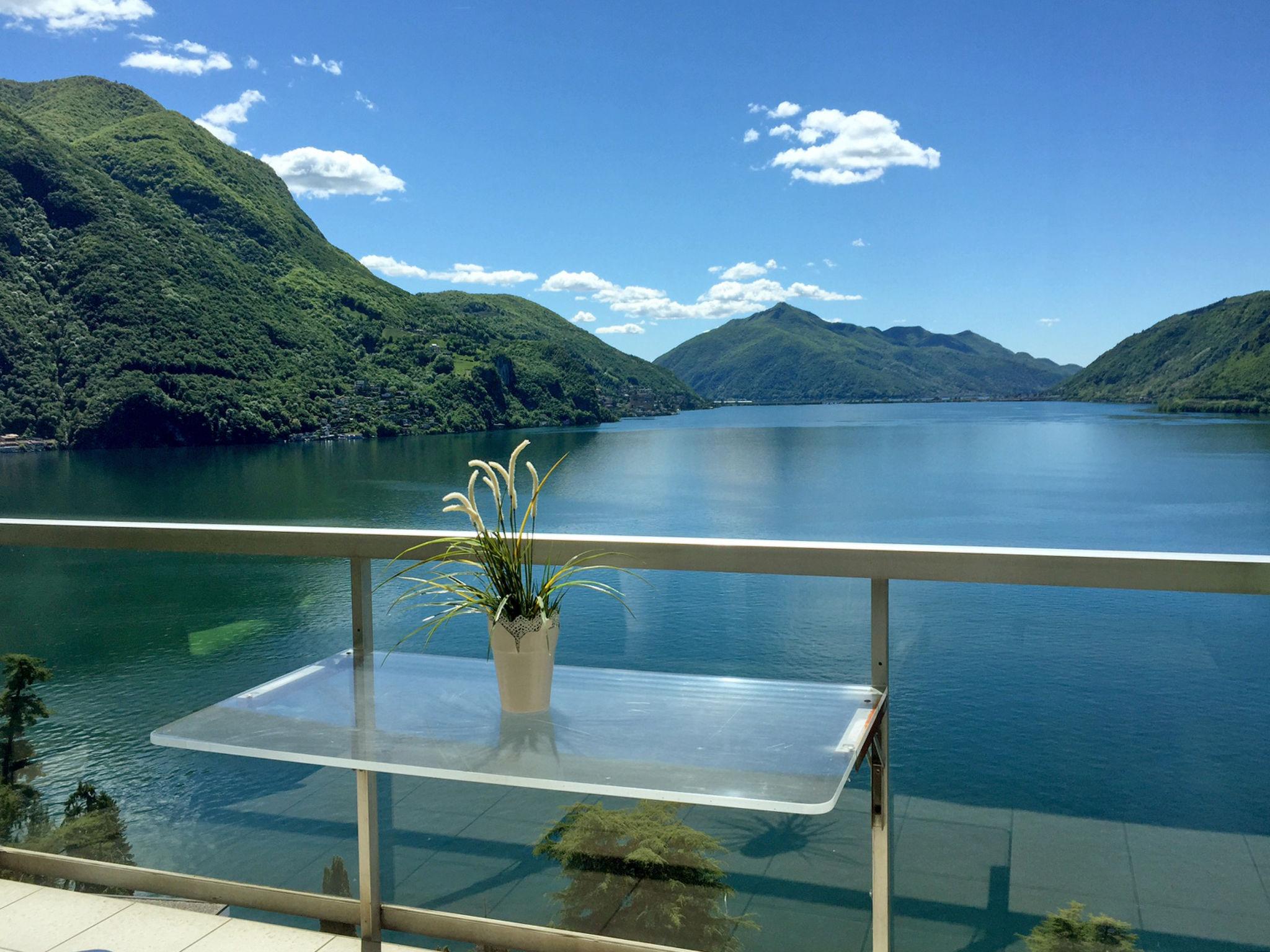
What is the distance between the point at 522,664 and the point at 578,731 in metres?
0.17

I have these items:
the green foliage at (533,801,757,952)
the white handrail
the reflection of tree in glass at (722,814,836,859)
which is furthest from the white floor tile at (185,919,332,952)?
the reflection of tree in glass at (722,814,836,859)

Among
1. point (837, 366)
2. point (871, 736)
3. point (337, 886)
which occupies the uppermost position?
point (837, 366)

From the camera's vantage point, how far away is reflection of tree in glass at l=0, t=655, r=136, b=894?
2189 mm

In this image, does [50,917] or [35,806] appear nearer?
[50,917]

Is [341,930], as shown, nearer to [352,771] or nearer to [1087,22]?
[352,771]

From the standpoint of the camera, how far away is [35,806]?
2314mm

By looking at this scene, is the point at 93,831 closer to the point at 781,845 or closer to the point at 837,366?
the point at 781,845

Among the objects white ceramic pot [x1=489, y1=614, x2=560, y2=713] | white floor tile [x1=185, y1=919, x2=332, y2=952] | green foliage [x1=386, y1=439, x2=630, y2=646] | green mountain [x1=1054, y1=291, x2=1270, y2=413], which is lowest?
white floor tile [x1=185, y1=919, x2=332, y2=952]

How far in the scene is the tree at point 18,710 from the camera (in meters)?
2.34

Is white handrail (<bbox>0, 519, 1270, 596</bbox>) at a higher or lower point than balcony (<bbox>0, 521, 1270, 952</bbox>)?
higher

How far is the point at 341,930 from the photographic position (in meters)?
2.02

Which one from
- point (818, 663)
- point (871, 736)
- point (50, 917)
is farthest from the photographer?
point (50, 917)

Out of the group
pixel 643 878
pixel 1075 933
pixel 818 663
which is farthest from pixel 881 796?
pixel 643 878

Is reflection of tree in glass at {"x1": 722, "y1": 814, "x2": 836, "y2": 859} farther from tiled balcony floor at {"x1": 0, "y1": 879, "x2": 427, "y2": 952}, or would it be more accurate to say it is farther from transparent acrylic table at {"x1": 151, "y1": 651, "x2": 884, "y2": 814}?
tiled balcony floor at {"x1": 0, "y1": 879, "x2": 427, "y2": 952}
